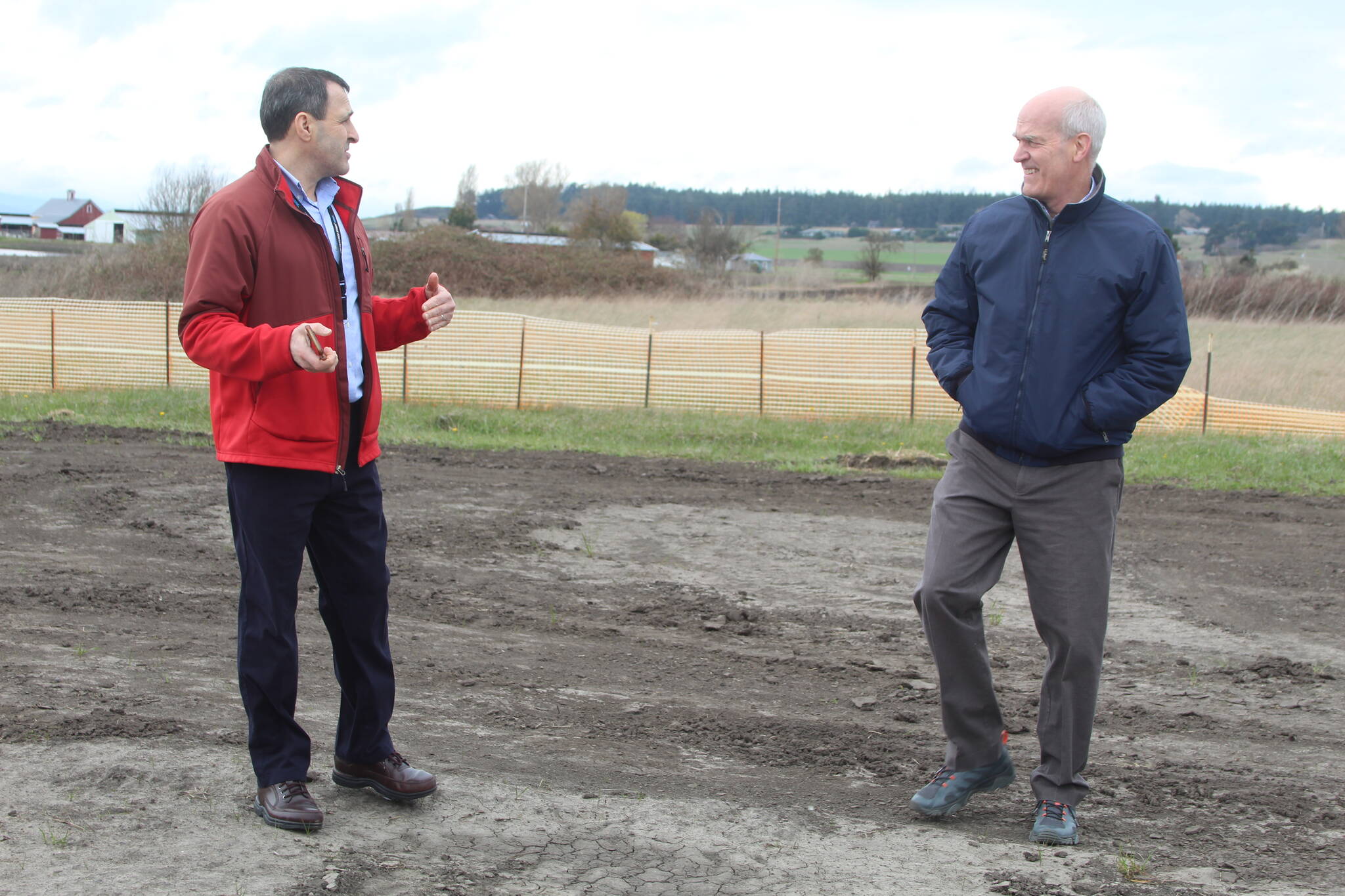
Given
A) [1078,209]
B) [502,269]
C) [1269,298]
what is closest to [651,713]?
[1078,209]

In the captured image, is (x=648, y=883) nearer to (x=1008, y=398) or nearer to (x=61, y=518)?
(x=1008, y=398)

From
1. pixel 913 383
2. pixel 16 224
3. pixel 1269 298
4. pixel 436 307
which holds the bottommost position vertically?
pixel 913 383

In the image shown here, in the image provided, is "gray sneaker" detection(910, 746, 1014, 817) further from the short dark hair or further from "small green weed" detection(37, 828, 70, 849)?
the short dark hair

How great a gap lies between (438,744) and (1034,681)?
9.36ft

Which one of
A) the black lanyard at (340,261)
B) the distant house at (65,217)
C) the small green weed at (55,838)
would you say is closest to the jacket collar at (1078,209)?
the black lanyard at (340,261)

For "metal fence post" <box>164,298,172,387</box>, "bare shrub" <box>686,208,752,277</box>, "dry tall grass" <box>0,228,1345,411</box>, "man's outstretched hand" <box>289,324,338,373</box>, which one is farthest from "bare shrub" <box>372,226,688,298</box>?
"man's outstretched hand" <box>289,324,338,373</box>

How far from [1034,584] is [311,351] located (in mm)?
2302

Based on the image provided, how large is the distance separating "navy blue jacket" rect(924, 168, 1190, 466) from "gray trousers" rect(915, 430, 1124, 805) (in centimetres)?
11

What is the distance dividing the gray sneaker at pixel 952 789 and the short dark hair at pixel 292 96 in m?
2.82

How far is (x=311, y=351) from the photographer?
3023mm

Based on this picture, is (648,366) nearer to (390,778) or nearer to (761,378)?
(761,378)

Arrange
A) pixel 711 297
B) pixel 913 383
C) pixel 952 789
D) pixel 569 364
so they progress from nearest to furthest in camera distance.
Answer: pixel 952 789 → pixel 913 383 → pixel 569 364 → pixel 711 297

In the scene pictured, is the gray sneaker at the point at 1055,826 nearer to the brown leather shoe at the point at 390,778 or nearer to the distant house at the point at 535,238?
the brown leather shoe at the point at 390,778

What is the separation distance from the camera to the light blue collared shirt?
3418 mm
